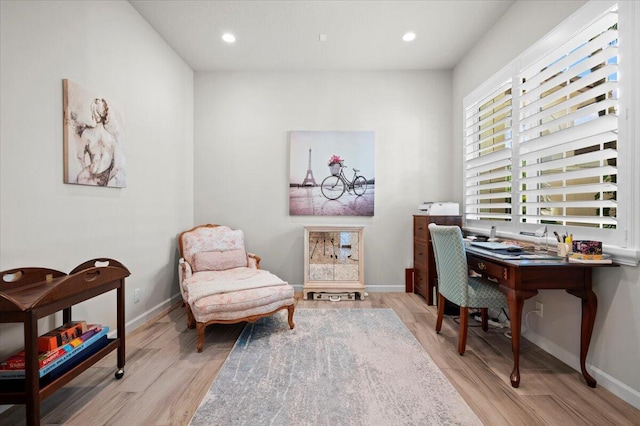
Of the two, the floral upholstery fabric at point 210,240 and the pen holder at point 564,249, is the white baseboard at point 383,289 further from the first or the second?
the pen holder at point 564,249

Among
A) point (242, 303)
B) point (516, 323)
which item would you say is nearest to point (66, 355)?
point (242, 303)

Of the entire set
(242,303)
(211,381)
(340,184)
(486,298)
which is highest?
(340,184)

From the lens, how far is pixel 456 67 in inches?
146

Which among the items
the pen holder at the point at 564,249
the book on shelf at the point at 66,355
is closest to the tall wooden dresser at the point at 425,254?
the pen holder at the point at 564,249

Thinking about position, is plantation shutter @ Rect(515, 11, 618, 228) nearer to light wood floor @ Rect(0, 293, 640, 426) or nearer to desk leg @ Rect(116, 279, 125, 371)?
light wood floor @ Rect(0, 293, 640, 426)

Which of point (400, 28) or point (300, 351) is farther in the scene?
point (400, 28)

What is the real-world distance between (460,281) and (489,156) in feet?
5.09

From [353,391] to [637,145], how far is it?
2.18m

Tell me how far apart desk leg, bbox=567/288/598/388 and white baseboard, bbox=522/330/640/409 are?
6 centimetres

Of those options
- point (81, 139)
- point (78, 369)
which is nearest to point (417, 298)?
point (78, 369)

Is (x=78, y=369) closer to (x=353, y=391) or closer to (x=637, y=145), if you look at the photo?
(x=353, y=391)

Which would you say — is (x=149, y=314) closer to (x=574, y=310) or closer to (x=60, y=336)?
(x=60, y=336)

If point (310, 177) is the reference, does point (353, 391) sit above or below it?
below

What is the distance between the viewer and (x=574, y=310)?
1.99 m
